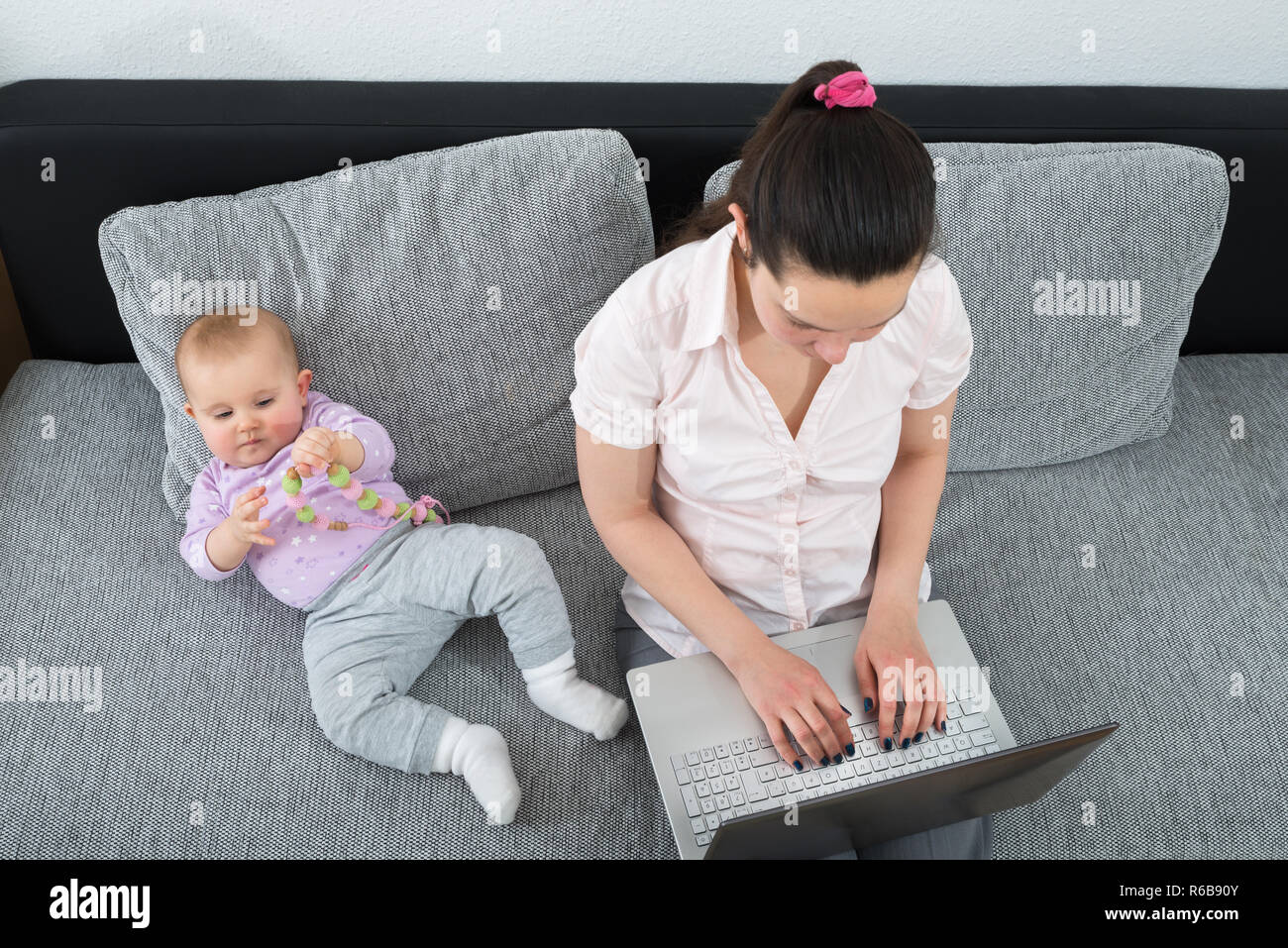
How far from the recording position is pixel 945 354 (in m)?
1.20

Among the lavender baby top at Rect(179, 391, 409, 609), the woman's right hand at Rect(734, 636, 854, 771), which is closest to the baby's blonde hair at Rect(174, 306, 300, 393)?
the lavender baby top at Rect(179, 391, 409, 609)

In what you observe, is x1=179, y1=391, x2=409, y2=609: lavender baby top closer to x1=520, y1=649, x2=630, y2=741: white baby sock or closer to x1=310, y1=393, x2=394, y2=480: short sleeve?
x1=310, y1=393, x2=394, y2=480: short sleeve

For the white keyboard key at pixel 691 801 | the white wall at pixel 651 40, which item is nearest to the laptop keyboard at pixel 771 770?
the white keyboard key at pixel 691 801

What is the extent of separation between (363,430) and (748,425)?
545mm

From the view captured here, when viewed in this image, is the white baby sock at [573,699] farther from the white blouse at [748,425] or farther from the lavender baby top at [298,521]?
the lavender baby top at [298,521]

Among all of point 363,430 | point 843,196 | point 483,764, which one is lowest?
point 483,764

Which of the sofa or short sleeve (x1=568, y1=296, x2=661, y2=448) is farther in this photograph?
the sofa

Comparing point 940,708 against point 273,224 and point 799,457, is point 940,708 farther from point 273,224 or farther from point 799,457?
point 273,224

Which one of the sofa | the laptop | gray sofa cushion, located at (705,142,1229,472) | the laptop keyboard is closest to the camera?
the laptop

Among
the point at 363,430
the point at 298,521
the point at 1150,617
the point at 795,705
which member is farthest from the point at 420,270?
the point at 1150,617

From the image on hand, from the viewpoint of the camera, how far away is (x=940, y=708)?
1.21 m

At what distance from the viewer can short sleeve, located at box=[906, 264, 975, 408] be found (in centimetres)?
116

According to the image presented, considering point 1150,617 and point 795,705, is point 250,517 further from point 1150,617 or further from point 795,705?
point 1150,617

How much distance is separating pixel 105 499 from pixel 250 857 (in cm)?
62
